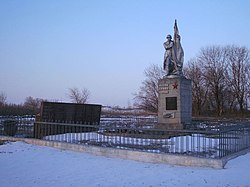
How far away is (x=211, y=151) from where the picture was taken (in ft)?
33.4

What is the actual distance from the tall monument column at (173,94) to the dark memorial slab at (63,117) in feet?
13.0

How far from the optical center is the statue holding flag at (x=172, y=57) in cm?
1731

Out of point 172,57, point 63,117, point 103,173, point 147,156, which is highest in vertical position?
point 172,57

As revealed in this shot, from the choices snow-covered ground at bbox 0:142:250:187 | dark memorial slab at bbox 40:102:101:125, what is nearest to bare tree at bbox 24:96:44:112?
dark memorial slab at bbox 40:102:101:125

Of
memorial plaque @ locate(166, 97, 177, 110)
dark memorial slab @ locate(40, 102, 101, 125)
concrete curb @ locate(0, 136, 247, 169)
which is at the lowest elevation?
concrete curb @ locate(0, 136, 247, 169)

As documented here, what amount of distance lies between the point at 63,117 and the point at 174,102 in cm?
638

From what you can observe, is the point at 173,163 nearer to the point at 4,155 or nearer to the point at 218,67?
the point at 4,155

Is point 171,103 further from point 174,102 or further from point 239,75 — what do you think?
point 239,75

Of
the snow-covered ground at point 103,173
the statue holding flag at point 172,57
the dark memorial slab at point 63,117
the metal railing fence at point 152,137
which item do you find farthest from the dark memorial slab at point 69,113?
the snow-covered ground at point 103,173

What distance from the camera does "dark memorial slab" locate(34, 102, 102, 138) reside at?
587 inches

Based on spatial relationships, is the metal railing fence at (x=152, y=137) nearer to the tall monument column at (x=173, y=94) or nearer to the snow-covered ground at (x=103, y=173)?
A: the snow-covered ground at (x=103, y=173)

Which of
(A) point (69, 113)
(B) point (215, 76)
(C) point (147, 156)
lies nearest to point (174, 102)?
(A) point (69, 113)

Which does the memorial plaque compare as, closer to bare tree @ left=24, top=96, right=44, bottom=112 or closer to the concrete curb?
the concrete curb

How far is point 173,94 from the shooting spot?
648 inches
